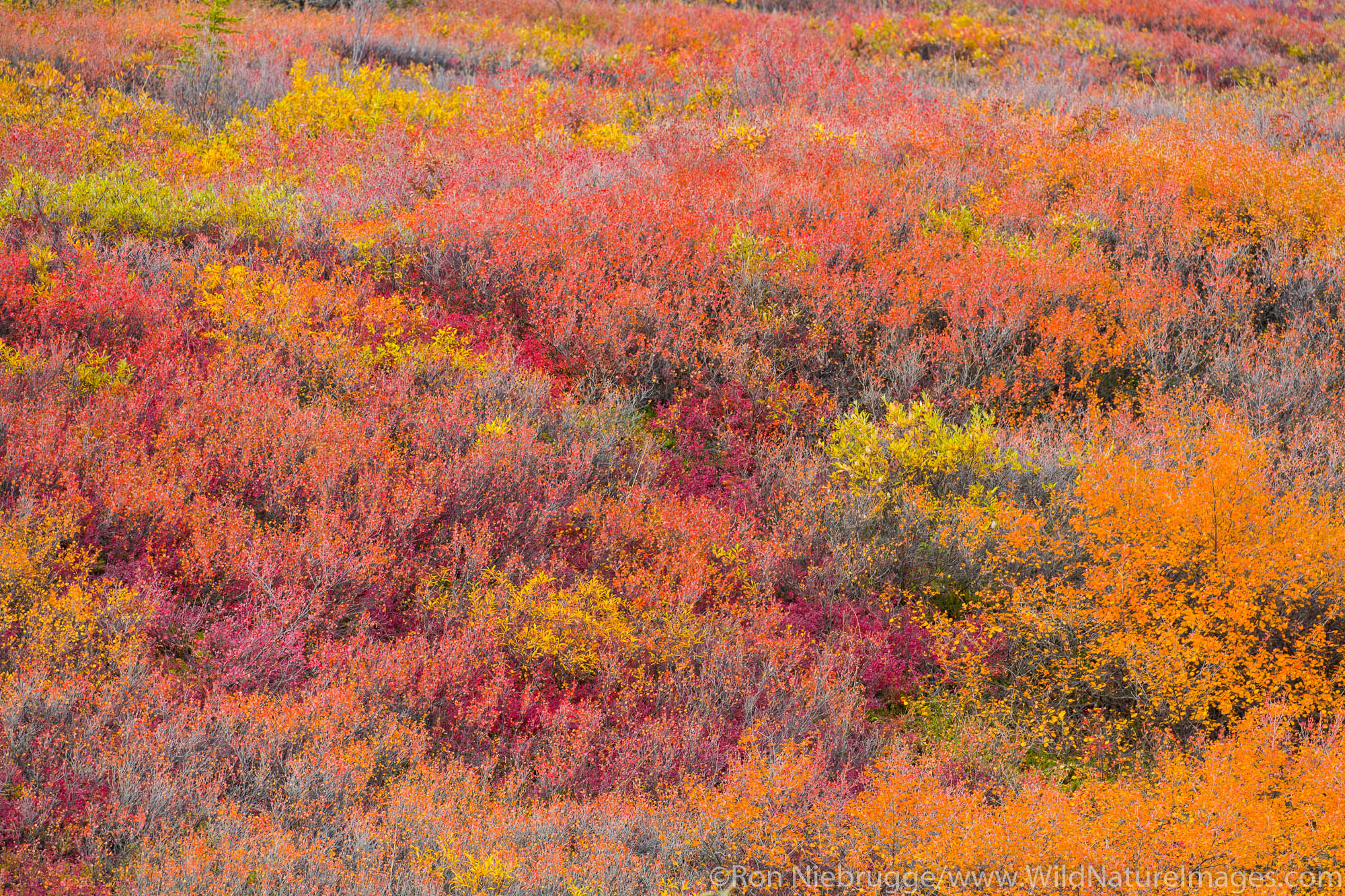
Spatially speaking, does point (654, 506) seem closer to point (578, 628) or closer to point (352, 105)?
point (578, 628)

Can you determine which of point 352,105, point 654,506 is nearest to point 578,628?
point 654,506

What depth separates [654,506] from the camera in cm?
527

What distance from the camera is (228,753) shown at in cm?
348

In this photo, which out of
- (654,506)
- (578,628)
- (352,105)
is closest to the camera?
(578,628)

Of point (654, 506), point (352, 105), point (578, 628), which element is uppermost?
point (352, 105)

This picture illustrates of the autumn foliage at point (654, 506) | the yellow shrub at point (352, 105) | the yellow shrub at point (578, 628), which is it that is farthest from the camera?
the yellow shrub at point (352, 105)

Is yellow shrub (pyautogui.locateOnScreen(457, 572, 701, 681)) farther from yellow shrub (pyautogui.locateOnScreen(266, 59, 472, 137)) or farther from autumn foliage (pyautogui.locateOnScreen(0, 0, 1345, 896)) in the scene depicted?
yellow shrub (pyautogui.locateOnScreen(266, 59, 472, 137))

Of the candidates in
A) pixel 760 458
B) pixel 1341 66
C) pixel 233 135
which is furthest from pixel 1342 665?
pixel 1341 66

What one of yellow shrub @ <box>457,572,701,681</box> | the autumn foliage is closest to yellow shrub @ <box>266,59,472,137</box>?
the autumn foliage

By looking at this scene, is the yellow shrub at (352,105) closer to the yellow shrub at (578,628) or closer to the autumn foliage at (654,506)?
the autumn foliage at (654,506)

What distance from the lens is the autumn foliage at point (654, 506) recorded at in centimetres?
335

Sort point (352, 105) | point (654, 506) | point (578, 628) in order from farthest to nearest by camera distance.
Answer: point (352, 105), point (654, 506), point (578, 628)

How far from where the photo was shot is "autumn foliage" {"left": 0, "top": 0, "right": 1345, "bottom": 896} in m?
3.35

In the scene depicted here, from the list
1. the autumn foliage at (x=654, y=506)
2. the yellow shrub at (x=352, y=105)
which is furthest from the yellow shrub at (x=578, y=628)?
the yellow shrub at (x=352, y=105)
